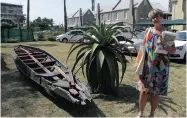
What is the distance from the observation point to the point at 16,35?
32.6 m

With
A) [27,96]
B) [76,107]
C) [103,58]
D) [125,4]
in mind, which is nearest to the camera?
[76,107]

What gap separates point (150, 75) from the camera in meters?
4.52

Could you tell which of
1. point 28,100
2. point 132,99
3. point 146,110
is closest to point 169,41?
point 146,110

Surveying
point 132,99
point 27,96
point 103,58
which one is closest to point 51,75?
point 27,96

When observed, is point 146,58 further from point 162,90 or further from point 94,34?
point 94,34

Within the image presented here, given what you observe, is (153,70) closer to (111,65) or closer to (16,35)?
(111,65)

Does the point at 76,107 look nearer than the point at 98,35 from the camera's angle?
Yes

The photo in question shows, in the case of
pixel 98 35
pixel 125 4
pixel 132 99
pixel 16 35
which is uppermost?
pixel 125 4

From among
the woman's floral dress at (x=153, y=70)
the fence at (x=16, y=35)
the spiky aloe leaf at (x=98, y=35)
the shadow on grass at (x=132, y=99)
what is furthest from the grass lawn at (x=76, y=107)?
the fence at (x=16, y=35)

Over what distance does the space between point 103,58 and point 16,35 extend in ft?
92.2

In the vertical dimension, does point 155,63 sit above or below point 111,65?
above

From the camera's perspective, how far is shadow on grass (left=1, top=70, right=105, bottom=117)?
17.0 feet

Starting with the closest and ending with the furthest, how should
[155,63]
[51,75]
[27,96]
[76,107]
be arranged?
[155,63] → [76,107] → [51,75] → [27,96]

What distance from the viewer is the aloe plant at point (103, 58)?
612 centimetres
